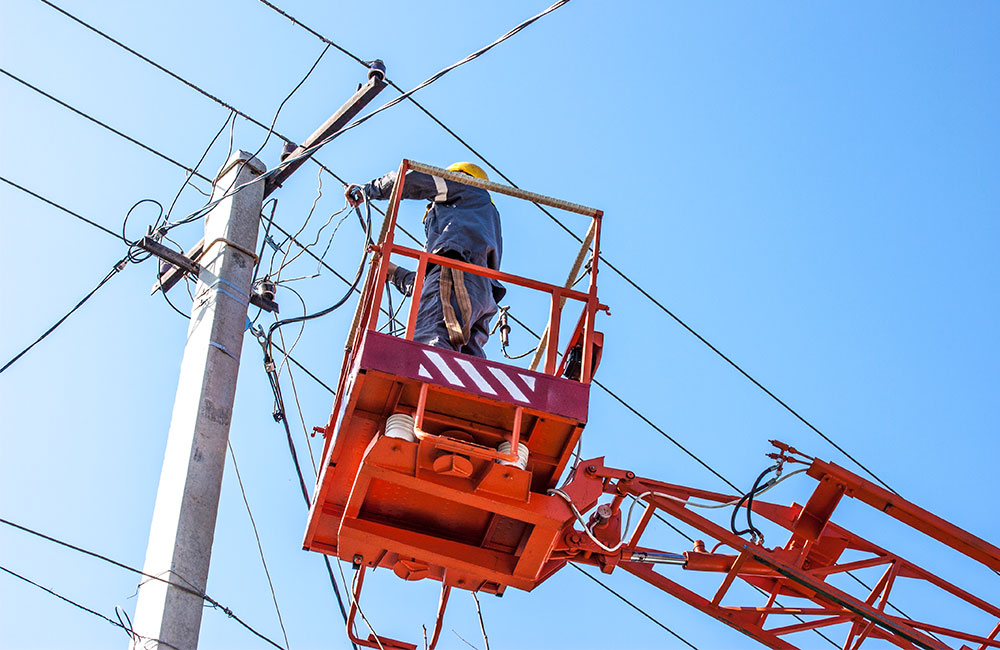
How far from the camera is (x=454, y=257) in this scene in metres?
7.92

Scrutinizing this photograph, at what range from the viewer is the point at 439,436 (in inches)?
265

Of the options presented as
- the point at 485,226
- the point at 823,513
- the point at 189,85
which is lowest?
the point at 823,513

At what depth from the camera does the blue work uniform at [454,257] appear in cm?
759

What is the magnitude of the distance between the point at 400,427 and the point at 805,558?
3.91 m

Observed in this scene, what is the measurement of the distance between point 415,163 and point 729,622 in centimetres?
426

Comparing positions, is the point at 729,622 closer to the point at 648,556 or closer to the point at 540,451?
the point at 648,556

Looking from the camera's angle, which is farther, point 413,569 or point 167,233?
point 167,233

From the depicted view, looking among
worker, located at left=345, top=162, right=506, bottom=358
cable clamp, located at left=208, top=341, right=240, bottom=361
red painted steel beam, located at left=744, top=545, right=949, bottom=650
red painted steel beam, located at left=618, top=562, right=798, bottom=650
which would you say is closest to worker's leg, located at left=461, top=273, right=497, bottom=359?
worker, located at left=345, top=162, right=506, bottom=358

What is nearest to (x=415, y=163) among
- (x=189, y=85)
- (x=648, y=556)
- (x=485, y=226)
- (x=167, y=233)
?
(x=485, y=226)

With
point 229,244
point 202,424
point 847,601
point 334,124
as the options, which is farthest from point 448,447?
point 847,601

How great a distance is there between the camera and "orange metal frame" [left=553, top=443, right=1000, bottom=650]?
8656 millimetres

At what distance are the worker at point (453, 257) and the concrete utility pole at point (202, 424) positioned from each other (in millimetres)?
824

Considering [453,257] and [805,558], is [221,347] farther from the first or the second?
[805,558]

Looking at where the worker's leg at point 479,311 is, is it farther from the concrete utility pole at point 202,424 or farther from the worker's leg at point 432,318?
the concrete utility pole at point 202,424
